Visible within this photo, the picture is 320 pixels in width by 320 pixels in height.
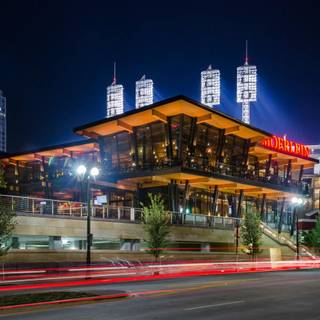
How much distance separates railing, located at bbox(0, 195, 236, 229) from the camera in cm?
3712

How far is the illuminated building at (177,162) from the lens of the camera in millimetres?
57969

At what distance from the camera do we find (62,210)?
40.8 metres

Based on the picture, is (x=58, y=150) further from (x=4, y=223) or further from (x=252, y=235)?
(x=4, y=223)

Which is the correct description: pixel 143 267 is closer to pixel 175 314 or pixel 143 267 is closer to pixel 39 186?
pixel 175 314

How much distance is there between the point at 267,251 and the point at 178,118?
18155mm

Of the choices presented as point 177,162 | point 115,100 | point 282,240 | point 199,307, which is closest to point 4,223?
point 199,307

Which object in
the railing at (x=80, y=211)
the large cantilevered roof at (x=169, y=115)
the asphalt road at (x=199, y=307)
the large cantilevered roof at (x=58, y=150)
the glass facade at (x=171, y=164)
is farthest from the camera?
the large cantilevered roof at (x=58, y=150)

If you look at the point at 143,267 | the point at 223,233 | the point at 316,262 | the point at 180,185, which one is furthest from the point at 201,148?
the point at 143,267

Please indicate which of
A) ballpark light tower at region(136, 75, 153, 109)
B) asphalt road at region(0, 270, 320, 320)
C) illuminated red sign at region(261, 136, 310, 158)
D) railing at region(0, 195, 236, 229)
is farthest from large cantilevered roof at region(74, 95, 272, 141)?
ballpark light tower at region(136, 75, 153, 109)

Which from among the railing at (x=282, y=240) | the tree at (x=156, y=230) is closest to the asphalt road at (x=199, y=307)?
the tree at (x=156, y=230)

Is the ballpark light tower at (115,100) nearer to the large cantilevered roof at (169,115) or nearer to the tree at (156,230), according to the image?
Result: the large cantilevered roof at (169,115)

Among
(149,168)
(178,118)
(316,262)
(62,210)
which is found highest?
(178,118)

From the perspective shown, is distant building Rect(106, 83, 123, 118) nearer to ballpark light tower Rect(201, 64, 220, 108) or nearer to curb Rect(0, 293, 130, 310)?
ballpark light tower Rect(201, 64, 220, 108)

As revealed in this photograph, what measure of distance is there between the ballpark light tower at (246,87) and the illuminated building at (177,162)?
27904 mm
